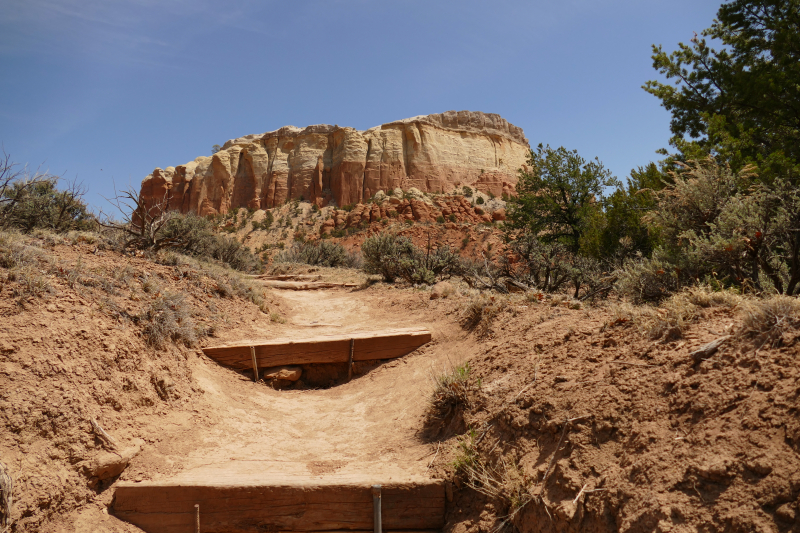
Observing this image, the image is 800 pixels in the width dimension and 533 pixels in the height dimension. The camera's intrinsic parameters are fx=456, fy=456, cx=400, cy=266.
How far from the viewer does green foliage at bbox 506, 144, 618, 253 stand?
17.0 meters

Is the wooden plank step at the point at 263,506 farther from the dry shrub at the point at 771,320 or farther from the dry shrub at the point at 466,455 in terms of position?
the dry shrub at the point at 771,320

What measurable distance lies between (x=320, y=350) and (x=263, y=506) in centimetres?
289

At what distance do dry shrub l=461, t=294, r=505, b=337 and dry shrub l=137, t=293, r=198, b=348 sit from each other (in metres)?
3.68

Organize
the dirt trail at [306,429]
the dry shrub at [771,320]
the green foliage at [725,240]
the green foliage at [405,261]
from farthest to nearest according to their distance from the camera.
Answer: the green foliage at [405,261] → the green foliage at [725,240] → the dirt trail at [306,429] → the dry shrub at [771,320]

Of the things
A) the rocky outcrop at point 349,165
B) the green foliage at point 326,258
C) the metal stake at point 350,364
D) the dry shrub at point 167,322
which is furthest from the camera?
the rocky outcrop at point 349,165

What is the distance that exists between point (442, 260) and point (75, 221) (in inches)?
356

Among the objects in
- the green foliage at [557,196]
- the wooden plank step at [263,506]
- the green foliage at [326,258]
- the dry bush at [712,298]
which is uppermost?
the green foliage at [557,196]

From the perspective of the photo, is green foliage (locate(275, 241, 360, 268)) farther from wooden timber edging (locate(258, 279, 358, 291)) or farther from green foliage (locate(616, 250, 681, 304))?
green foliage (locate(616, 250, 681, 304))

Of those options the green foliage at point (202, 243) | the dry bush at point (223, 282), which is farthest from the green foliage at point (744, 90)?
the green foliage at point (202, 243)

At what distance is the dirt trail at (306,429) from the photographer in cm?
392

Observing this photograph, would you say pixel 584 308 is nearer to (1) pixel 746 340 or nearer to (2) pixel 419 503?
(1) pixel 746 340

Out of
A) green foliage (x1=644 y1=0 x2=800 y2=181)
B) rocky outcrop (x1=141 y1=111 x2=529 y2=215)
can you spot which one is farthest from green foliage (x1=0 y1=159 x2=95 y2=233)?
rocky outcrop (x1=141 y1=111 x2=529 y2=215)

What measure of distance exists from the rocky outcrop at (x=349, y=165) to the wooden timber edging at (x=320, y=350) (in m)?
42.2

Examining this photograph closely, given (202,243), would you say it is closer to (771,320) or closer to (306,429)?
(306,429)
